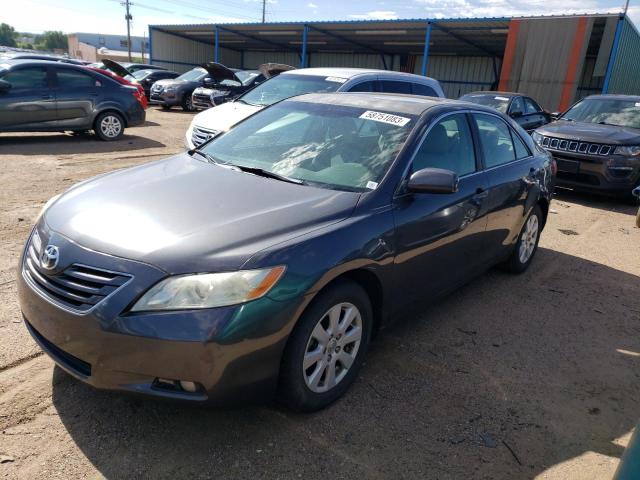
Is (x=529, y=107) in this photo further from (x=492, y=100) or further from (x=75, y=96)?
(x=75, y=96)

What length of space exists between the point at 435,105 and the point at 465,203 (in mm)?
753

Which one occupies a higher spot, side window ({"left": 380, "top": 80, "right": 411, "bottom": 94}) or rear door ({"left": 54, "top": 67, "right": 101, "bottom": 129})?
side window ({"left": 380, "top": 80, "right": 411, "bottom": 94})

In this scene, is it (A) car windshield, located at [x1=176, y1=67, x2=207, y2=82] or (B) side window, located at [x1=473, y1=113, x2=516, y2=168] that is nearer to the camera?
(B) side window, located at [x1=473, y1=113, x2=516, y2=168]

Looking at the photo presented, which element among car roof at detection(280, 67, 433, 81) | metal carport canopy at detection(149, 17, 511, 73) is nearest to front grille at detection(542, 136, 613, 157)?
car roof at detection(280, 67, 433, 81)

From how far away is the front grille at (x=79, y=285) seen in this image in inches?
89.0

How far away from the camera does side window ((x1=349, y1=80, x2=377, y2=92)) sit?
7693 mm

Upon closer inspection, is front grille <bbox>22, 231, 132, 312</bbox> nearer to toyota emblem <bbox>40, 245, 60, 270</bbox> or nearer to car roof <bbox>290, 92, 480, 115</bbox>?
toyota emblem <bbox>40, 245, 60, 270</bbox>

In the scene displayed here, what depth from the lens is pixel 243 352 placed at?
7.43 ft

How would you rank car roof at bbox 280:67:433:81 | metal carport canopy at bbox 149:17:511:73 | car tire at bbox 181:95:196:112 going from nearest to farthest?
car roof at bbox 280:67:433:81, car tire at bbox 181:95:196:112, metal carport canopy at bbox 149:17:511:73

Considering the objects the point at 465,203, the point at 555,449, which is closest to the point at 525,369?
the point at 555,449

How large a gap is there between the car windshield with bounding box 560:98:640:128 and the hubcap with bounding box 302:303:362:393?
8.62 meters

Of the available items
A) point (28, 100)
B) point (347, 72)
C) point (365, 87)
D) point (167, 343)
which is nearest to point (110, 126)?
point (28, 100)

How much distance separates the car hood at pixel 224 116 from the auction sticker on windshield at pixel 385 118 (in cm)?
431

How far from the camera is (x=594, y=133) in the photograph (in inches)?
338
